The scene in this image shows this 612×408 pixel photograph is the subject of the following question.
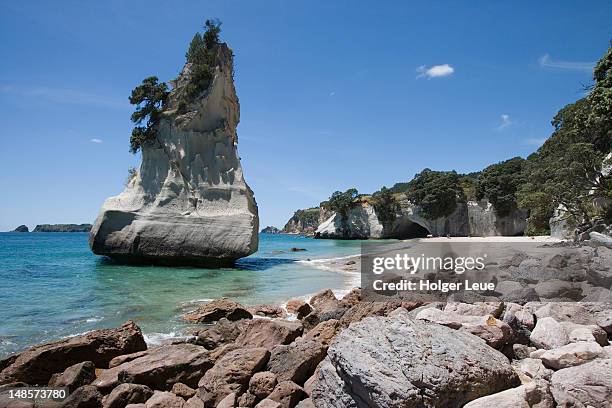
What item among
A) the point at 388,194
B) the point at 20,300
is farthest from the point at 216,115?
the point at 388,194

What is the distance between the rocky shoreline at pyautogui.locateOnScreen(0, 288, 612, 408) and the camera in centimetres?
375

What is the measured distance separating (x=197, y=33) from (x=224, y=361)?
28.3 meters

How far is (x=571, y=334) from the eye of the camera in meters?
5.83

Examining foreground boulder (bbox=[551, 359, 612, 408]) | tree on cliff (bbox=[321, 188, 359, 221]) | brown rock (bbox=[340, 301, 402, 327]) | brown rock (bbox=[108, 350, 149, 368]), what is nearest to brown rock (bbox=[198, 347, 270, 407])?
brown rock (bbox=[108, 350, 149, 368])

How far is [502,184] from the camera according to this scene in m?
53.3

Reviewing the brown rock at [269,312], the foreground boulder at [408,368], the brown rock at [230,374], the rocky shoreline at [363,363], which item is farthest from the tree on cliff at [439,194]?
the foreground boulder at [408,368]

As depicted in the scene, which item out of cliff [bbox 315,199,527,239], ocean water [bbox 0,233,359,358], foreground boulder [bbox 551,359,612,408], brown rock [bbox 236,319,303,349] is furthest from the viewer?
cliff [bbox 315,199,527,239]

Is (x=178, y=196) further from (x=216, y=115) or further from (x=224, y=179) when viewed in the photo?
(x=216, y=115)

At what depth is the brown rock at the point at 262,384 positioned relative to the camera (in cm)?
538

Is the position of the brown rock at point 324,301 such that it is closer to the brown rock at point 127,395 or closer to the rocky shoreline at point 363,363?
the rocky shoreline at point 363,363

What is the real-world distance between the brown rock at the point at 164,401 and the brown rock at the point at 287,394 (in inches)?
48.9

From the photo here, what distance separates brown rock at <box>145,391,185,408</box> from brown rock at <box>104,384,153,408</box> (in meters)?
0.18

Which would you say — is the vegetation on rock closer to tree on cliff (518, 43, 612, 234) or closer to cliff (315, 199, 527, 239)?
tree on cliff (518, 43, 612, 234)

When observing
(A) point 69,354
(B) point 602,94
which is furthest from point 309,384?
(B) point 602,94
